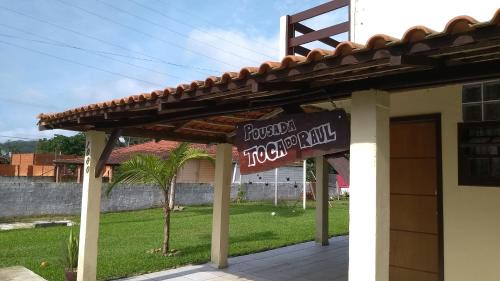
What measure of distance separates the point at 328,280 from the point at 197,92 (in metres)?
4.78

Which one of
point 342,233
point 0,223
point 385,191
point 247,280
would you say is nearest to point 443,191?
point 385,191

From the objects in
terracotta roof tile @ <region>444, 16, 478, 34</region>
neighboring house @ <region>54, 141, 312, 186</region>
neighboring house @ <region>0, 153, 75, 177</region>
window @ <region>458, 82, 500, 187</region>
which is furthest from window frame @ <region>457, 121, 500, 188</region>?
neighboring house @ <region>0, 153, 75, 177</region>

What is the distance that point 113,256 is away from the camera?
947cm

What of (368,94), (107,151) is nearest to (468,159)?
(368,94)

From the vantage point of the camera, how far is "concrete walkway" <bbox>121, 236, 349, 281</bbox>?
25.3ft

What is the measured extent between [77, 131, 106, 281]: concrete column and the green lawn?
0.72m

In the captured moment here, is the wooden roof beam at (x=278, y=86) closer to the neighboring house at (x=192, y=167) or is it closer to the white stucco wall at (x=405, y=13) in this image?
the white stucco wall at (x=405, y=13)

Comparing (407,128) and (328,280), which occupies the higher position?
(407,128)

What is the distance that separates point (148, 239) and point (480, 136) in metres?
9.22

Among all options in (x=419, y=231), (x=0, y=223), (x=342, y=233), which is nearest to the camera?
(x=419, y=231)

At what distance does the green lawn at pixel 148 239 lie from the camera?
8.70 metres

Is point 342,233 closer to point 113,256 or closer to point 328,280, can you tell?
point 328,280

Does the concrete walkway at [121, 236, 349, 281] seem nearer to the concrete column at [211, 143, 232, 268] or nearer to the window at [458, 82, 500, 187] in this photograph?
the concrete column at [211, 143, 232, 268]

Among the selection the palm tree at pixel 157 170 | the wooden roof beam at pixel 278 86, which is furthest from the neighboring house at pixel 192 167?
the wooden roof beam at pixel 278 86
